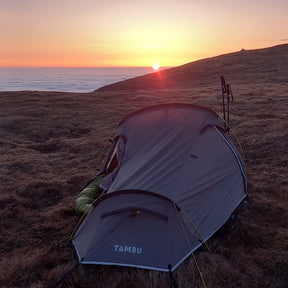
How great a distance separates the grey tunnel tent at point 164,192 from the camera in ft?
19.2

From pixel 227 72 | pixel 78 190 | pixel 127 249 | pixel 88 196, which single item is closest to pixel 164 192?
pixel 127 249

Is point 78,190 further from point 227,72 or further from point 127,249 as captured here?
point 227,72

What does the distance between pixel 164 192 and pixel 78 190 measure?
15.2 ft

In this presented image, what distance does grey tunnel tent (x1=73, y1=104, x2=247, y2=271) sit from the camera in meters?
5.86

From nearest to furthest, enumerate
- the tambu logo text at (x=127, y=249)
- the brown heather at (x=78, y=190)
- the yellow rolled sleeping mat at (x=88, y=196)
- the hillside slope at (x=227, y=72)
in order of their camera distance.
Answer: the tambu logo text at (x=127, y=249) < the brown heather at (x=78, y=190) < the yellow rolled sleeping mat at (x=88, y=196) < the hillside slope at (x=227, y=72)

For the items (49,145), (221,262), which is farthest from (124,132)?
(49,145)

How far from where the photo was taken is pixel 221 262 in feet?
20.6

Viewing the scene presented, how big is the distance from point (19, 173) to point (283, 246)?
8.86 meters

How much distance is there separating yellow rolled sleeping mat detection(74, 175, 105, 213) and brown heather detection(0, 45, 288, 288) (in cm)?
33

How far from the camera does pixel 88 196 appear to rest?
29.1 feet

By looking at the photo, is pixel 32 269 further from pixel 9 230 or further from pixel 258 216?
pixel 258 216

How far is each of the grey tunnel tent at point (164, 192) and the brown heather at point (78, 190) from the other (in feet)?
1.18

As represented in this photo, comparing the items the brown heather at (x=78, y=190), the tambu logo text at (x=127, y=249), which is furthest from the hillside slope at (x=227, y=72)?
the tambu logo text at (x=127, y=249)

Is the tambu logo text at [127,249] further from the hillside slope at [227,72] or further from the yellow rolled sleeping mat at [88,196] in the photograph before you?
the hillside slope at [227,72]
